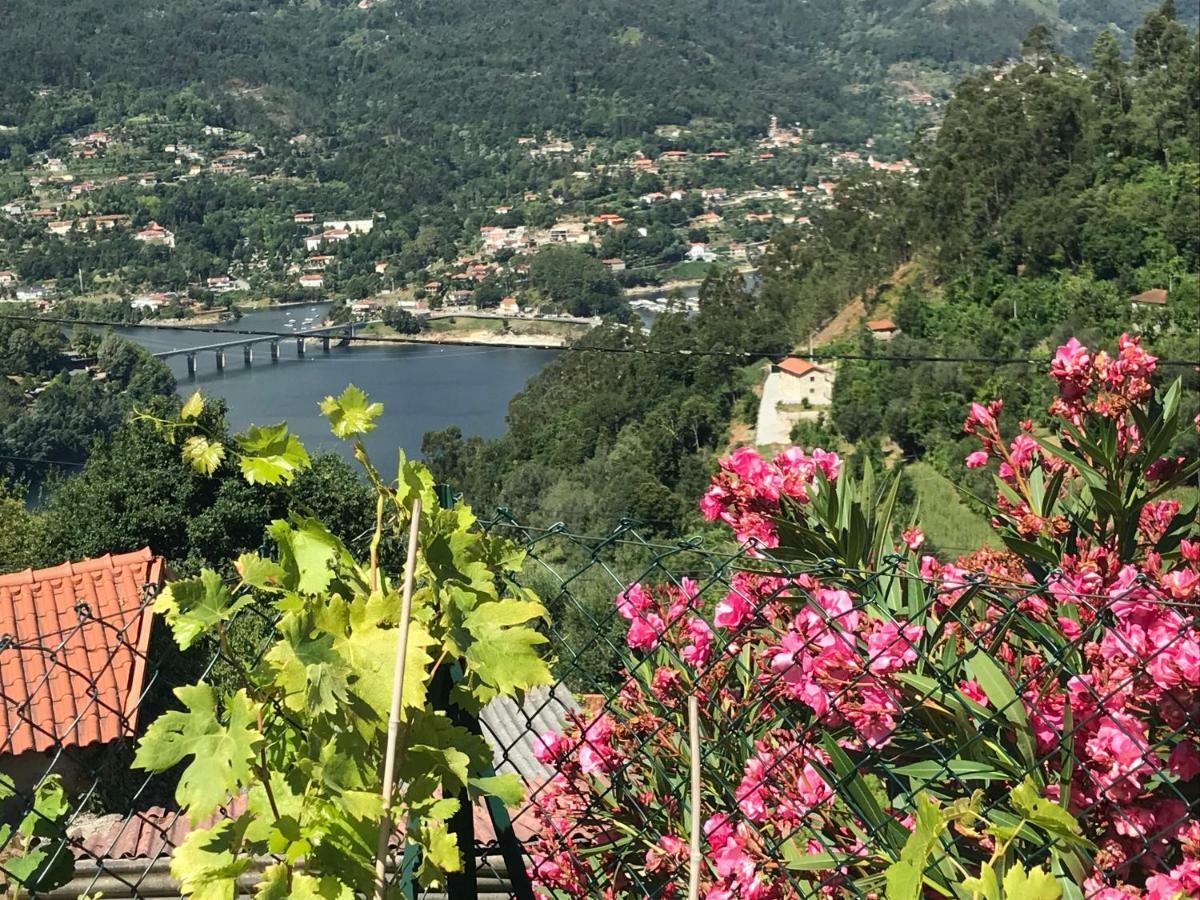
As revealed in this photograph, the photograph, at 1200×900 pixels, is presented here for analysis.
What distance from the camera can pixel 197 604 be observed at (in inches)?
30.9

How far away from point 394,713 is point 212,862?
0.20 meters

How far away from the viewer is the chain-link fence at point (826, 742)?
901 millimetres

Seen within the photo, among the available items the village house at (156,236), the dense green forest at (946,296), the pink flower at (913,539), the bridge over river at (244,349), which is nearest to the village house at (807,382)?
the dense green forest at (946,296)

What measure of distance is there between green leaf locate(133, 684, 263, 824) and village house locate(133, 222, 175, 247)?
49.9 meters

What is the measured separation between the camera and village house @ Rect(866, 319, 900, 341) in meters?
19.0

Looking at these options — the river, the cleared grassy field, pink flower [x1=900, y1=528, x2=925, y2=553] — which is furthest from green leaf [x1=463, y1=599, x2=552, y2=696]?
the river

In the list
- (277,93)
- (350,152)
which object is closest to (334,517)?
(350,152)

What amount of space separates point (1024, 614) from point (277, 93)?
263 feet

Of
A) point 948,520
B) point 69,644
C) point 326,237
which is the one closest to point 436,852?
point 69,644

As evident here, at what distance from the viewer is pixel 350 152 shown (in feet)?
215

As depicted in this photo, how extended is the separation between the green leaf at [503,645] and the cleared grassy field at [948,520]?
11.1 m

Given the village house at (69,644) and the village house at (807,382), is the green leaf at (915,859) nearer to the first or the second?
the village house at (69,644)

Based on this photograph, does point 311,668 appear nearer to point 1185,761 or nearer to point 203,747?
point 203,747

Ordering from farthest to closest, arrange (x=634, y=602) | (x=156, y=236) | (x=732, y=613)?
(x=156, y=236) < (x=634, y=602) < (x=732, y=613)
